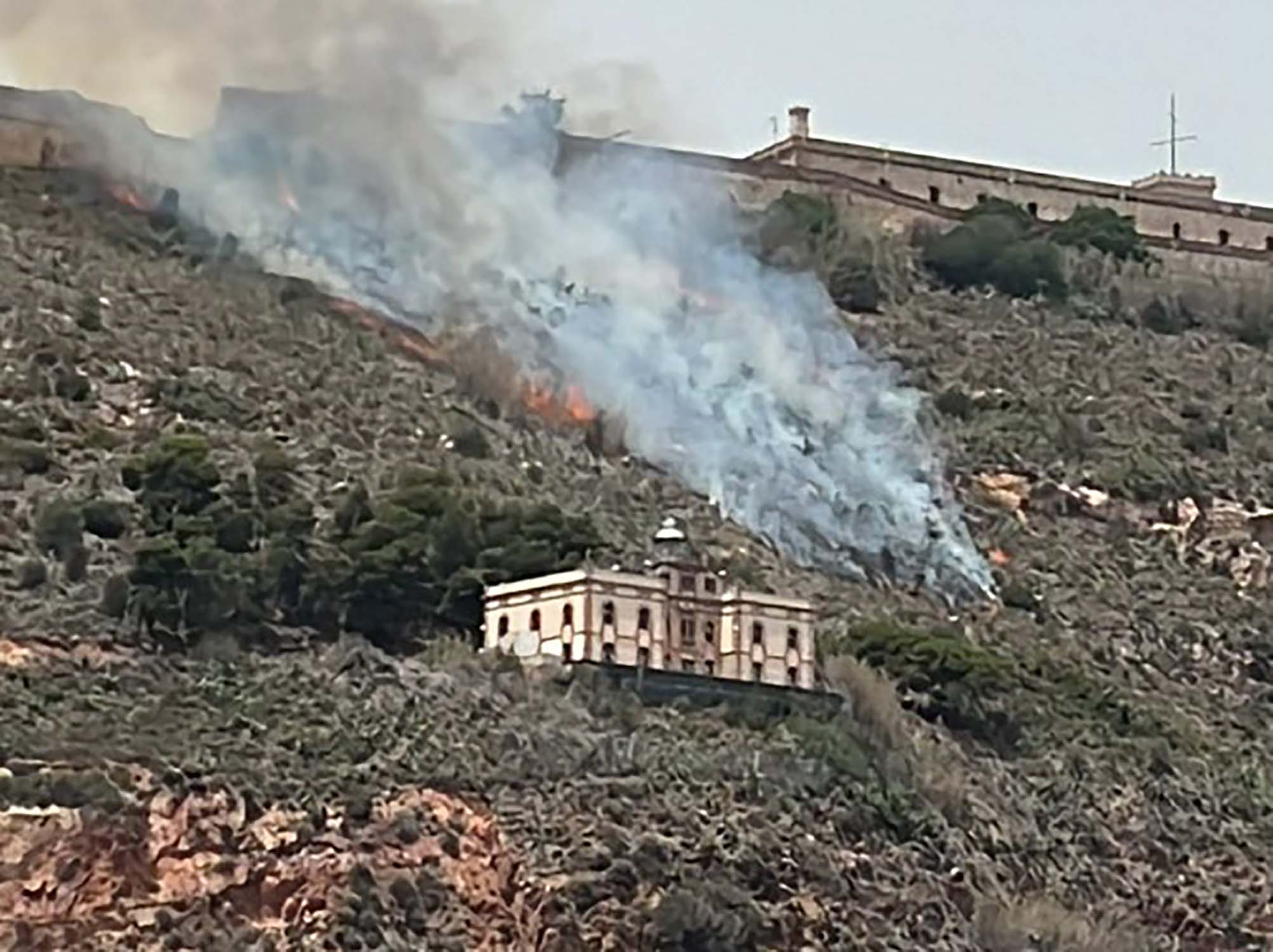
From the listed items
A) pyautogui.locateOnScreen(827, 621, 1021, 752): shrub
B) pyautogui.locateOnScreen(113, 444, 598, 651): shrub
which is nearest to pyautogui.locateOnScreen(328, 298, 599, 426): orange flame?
pyautogui.locateOnScreen(113, 444, 598, 651): shrub

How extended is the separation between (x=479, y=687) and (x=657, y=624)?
12.3 feet

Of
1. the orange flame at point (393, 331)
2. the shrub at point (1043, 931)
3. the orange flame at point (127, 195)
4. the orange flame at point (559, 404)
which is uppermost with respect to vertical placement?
the orange flame at point (127, 195)

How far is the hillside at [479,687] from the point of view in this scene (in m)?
72.0

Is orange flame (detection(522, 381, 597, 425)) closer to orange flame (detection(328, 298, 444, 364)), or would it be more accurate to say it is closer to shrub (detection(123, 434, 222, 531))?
orange flame (detection(328, 298, 444, 364))

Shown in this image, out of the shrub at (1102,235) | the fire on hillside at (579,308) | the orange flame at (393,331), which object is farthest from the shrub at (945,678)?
the shrub at (1102,235)

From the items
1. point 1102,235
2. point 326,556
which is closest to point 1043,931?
point 326,556

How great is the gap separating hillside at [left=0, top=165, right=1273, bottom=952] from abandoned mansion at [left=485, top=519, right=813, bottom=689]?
0.87 meters

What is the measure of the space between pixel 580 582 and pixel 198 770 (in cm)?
840

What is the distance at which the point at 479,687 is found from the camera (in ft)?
253

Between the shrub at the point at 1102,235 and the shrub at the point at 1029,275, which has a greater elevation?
the shrub at the point at 1102,235

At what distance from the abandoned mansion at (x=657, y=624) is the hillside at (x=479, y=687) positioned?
874mm

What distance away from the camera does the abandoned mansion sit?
78.6 meters

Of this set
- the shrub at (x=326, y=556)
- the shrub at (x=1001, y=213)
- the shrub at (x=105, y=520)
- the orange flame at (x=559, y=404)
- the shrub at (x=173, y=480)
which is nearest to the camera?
the shrub at (x=326, y=556)

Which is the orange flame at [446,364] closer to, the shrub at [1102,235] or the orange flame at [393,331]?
the orange flame at [393,331]
